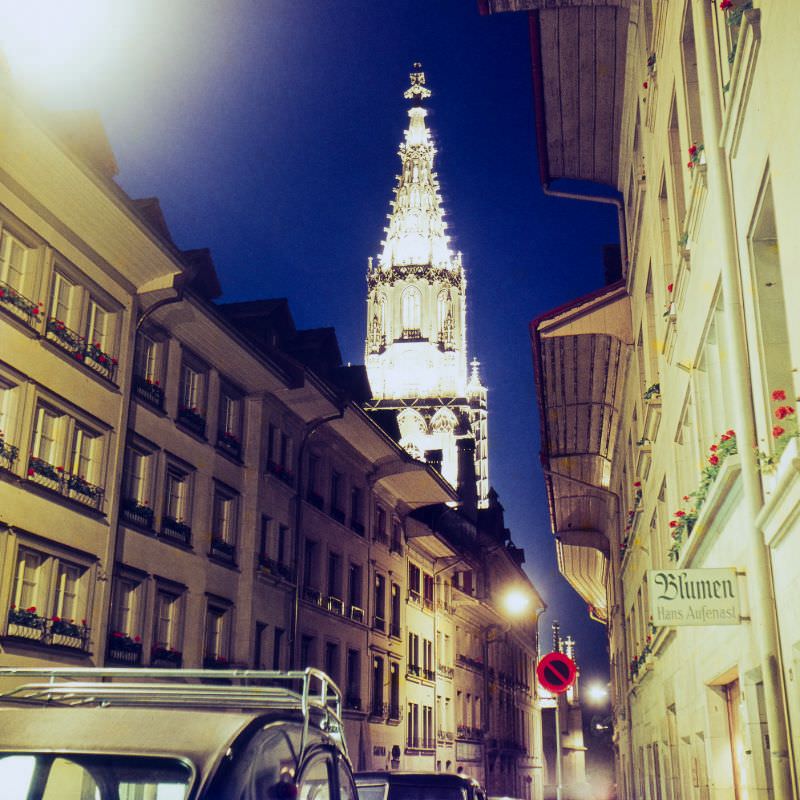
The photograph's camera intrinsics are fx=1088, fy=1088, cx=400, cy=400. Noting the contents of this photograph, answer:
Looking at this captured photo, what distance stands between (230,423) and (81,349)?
8.33 m

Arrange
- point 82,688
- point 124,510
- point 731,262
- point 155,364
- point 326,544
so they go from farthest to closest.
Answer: point 326,544
point 155,364
point 124,510
point 731,262
point 82,688

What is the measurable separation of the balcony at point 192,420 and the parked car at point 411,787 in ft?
43.9

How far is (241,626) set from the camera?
29750mm

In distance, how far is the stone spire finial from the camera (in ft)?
459

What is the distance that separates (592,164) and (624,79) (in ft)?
14.3

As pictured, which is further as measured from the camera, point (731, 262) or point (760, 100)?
point (731, 262)

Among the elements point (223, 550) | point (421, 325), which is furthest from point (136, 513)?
point (421, 325)

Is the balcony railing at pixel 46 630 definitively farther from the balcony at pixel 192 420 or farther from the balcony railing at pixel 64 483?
the balcony at pixel 192 420

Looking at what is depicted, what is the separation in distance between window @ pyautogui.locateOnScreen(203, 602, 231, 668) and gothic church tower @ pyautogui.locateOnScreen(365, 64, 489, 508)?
8808cm

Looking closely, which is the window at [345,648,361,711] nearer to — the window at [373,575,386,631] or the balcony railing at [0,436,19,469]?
the window at [373,575,386,631]

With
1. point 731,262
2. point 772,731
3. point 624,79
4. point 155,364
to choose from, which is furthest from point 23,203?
point 772,731

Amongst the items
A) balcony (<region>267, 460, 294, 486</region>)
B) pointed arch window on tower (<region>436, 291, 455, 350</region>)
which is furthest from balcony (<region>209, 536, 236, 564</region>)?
pointed arch window on tower (<region>436, 291, 455, 350</region>)

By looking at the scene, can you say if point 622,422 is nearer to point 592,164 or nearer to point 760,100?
point 592,164

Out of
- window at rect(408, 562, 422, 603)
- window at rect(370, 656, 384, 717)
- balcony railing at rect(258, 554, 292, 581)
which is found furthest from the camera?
window at rect(408, 562, 422, 603)
